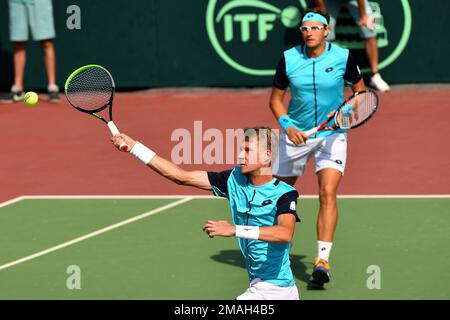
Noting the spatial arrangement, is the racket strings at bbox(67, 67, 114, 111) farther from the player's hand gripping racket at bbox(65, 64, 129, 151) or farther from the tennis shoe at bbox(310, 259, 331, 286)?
the tennis shoe at bbox(310, 259, 331, 286)

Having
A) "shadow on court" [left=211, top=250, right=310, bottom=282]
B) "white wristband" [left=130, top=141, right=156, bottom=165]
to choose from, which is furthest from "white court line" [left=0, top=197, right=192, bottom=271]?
"white wristband" [left=130, top=141, right=156, bottom=165]

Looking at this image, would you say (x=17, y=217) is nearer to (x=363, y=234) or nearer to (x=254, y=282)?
(x=363, y=234)

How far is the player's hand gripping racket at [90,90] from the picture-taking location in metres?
9.88

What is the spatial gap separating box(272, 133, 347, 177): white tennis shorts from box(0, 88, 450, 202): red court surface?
2863 millimetres

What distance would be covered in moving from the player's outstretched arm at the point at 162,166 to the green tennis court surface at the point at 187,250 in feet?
5.24

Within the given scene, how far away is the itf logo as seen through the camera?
1941 cm

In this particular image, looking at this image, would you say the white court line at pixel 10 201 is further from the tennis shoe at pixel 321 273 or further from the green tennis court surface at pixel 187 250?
the tennis shoe at pixel 321 273

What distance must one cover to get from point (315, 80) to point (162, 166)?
2.50 meters

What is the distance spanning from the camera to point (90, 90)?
1020 cm

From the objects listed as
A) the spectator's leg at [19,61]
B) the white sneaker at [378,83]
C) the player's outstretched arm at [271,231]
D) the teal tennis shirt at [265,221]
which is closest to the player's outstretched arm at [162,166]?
the teal tennis shirt at [265,221]

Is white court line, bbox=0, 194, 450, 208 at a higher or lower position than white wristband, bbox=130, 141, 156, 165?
lower

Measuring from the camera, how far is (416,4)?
19.3 metres

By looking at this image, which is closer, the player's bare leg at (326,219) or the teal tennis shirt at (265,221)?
the teal tennis shirt at (265,221)

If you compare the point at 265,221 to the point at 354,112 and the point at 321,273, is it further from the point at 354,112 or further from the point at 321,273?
the point at 354,112
